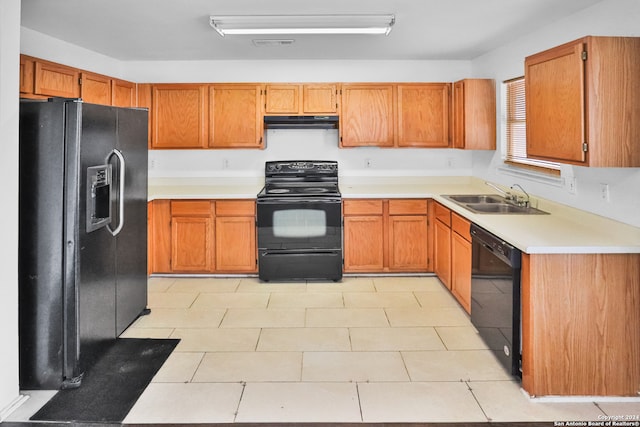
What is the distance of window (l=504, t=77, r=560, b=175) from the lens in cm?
418

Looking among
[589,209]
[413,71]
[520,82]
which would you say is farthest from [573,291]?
[413,71]

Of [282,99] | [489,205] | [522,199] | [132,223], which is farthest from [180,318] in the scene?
[522,199]

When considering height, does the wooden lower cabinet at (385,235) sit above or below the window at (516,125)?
below

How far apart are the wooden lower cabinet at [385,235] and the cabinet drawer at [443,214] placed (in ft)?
0.70

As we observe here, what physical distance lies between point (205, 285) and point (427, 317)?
210cm

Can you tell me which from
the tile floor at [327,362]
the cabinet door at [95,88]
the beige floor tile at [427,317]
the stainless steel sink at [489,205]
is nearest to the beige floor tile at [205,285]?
the tile floor at [327,362]

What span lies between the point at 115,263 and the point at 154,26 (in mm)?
1796

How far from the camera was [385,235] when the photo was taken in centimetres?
486

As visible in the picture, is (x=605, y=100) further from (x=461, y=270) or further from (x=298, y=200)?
(x=298, y=200)

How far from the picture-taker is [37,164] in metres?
2.58

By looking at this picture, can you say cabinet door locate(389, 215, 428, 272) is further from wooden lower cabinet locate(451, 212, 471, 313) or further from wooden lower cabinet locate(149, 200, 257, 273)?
wooden lower cabinet locate(149, 200, 257, 273)

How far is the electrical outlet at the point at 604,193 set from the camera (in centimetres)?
293

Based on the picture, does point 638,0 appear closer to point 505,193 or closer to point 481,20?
point 481,20

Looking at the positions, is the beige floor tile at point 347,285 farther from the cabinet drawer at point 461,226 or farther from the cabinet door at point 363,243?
the cabinet drawer at point 461,226
